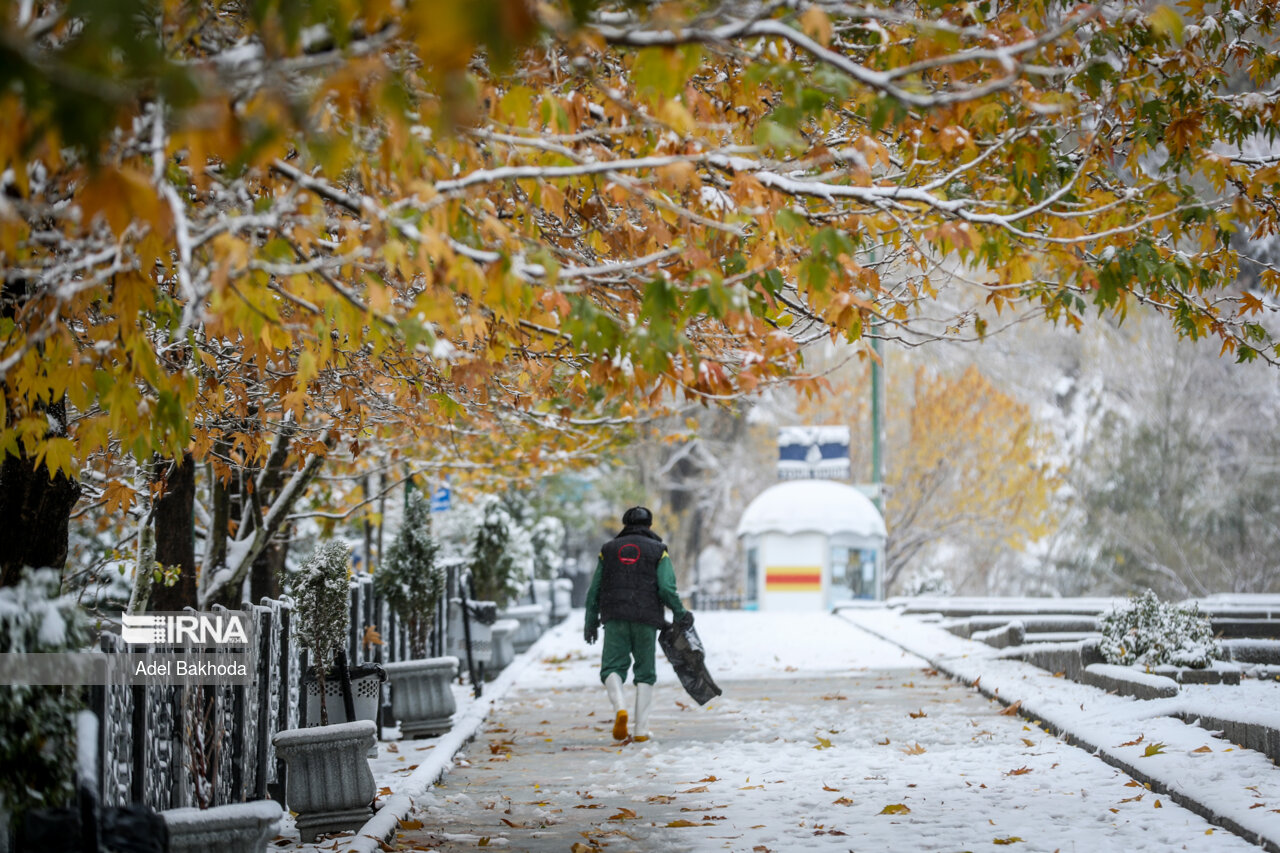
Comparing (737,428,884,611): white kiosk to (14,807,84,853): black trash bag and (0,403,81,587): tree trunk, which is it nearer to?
(0,403,81,587): tree trunk

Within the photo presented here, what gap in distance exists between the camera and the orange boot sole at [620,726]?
11.0 m

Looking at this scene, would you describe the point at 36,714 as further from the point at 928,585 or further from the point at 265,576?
the point at 928,585

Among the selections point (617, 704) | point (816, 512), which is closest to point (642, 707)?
point (617, 704)

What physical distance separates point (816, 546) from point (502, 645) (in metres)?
16.5

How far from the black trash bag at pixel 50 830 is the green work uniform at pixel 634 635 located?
7068 millimetres

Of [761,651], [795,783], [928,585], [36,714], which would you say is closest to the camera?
[36,714]

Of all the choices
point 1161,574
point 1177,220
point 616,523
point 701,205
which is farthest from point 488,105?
point 616,523

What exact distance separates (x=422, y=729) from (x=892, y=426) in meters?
29.3

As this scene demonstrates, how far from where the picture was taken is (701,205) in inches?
243

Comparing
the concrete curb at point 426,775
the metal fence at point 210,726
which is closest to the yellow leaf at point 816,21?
the metal fence at point 210,726

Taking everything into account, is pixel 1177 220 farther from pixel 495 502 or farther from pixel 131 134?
pixel 495 502

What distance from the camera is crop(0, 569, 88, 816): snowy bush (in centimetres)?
429

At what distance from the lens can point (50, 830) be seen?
4.17m

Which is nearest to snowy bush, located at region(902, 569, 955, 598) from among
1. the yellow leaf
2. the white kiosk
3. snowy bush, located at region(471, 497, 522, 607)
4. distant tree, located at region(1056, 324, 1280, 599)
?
the white kiosk
